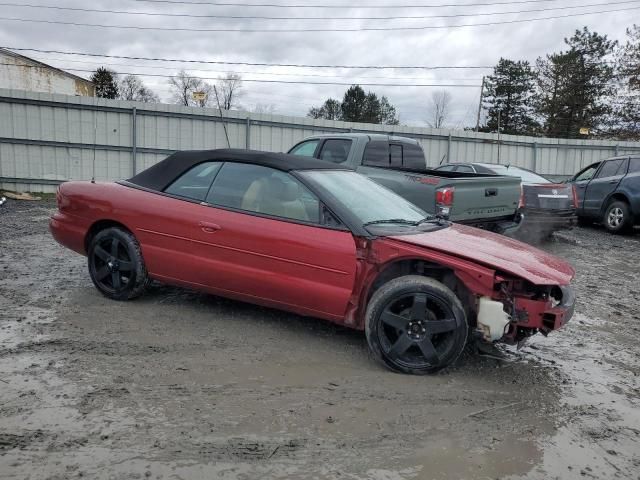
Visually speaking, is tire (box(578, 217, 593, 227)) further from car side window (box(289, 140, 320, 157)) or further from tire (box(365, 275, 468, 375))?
tire (box(365, 275, 468, 375))

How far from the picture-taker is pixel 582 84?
37.6 meters

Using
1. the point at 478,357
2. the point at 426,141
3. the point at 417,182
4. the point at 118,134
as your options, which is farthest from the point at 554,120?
the point at 478,357

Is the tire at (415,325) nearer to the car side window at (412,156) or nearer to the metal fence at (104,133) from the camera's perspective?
the car side window at (412,156)

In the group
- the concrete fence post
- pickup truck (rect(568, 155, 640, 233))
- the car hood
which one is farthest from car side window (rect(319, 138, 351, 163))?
the concrete fence post

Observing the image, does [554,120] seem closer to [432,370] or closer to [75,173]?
[75,173]

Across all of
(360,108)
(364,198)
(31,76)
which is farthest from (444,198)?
(360,108)

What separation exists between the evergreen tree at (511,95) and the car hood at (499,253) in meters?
42.8

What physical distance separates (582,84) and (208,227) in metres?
40.5

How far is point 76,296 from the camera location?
491 centimetres

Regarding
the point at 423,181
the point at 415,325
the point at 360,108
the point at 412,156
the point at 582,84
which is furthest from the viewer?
the point at 360,108

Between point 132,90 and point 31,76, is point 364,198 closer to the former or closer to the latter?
point 31,76

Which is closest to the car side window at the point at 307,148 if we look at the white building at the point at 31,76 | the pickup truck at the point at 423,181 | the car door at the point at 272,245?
the pickup truck at the point at 423,181

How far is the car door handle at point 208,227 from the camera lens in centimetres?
A: 416

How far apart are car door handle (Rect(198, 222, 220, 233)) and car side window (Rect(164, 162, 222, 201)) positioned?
0.28 meters
